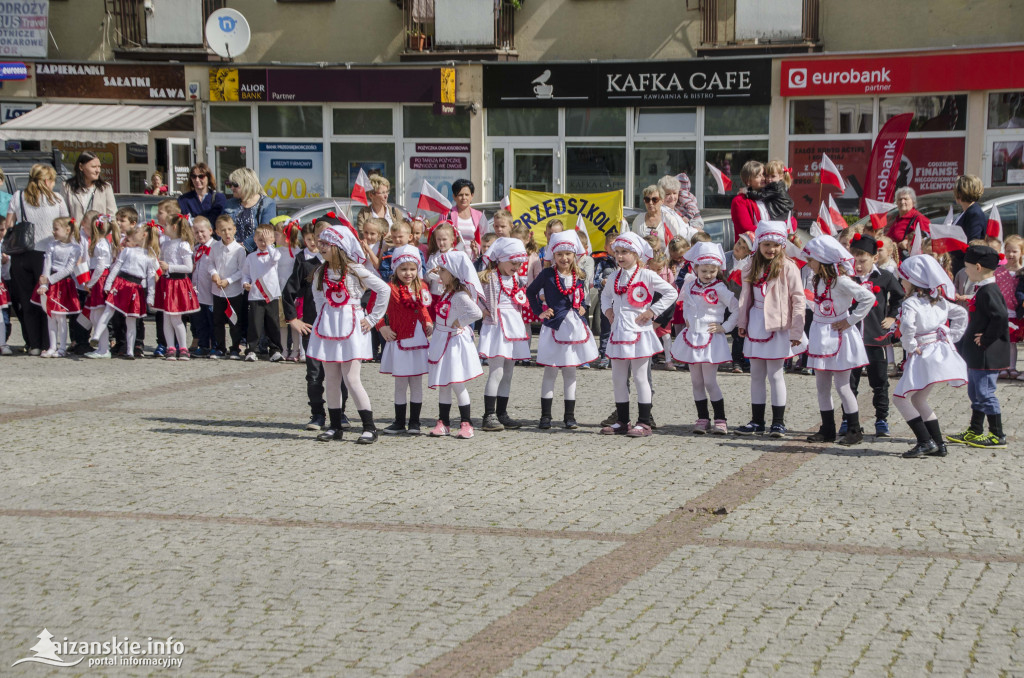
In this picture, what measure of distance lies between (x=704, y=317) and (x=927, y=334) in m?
1.73

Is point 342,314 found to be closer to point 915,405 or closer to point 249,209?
point 915,405

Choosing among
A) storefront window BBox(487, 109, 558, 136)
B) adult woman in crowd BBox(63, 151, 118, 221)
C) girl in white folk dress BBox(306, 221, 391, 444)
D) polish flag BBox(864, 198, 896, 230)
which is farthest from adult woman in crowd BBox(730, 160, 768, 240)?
storefront window BBox(487, 109, 558, 136)

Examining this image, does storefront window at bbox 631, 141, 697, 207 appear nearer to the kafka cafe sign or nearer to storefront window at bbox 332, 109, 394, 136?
the kafka cafe sign

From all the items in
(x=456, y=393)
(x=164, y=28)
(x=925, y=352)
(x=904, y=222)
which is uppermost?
(x=164, y=28)

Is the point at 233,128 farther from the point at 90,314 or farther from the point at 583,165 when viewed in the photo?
the point at 90,314

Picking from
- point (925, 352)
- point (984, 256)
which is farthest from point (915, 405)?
point (984, 256)

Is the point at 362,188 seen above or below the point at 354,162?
below

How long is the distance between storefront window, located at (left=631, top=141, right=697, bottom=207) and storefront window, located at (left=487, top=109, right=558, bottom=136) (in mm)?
1890

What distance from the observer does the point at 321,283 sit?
363 inches

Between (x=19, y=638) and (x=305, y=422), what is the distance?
5211 millimetres

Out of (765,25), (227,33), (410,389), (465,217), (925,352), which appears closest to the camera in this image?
(925,352)

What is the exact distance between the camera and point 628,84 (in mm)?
25891

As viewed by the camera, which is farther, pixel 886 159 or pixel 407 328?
pixel 886 159

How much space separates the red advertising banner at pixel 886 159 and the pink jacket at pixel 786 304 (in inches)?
214
